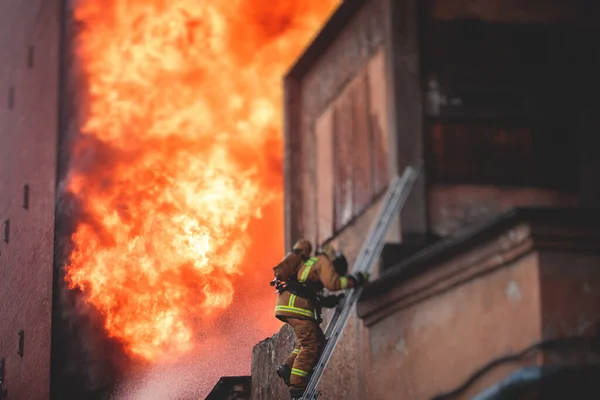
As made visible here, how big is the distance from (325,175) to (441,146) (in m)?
2.15

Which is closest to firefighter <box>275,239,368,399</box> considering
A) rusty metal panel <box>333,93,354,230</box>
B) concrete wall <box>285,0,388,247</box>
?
rusty metal panel <box>333,93,354,230</box>

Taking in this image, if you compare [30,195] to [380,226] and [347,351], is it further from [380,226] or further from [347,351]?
[380,226]

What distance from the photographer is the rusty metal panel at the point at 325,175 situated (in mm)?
10422

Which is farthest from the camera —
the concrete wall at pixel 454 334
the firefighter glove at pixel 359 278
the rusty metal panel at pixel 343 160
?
the rusty metal panel at pixel 343 160

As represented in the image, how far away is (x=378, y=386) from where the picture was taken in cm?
823

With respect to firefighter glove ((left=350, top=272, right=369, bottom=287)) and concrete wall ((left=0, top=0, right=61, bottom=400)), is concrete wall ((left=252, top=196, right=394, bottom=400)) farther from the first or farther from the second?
concrete wall ((left=0, top=0, right=61, bottom=400))

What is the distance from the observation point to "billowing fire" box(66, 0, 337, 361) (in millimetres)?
17125

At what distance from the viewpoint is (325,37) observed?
34.9 feet

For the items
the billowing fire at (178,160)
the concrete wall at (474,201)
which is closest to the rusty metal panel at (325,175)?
the concrete wall at (474,201)

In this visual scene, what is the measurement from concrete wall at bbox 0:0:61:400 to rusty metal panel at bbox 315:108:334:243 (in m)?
10.1

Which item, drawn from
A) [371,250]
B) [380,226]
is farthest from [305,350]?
[380,226]

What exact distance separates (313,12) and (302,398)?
8.79 m

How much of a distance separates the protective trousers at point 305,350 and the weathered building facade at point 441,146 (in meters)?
0.32

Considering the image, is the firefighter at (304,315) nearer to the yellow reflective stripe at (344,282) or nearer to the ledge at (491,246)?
the yellow reflective stripe at (344,282)
